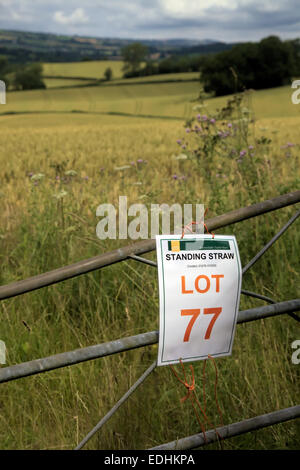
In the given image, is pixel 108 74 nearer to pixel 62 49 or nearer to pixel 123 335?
pixel 62 49

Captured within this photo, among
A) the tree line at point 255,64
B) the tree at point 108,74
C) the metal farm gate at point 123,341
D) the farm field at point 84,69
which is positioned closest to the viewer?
the metal farm gate at point 123,341

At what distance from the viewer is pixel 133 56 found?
50000mm

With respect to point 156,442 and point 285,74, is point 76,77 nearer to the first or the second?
point 285,74

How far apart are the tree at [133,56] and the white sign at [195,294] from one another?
51288mm

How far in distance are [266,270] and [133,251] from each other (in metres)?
1.78

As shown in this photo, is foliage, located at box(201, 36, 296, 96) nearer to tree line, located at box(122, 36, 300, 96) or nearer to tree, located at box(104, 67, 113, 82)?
tree line, located at box(122, 36, 300, 96)

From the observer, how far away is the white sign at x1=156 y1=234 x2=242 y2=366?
121cm

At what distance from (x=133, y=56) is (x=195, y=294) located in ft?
171

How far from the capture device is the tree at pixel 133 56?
49.7 metres

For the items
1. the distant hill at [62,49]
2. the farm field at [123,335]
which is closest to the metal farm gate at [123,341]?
the farm field at [123,335]

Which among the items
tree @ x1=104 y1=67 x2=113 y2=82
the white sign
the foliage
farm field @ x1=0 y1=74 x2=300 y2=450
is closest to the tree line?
the foliage

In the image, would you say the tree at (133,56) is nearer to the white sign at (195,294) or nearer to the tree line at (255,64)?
the tree line at (255,64)

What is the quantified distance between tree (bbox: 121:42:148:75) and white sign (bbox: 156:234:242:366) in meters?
51.3

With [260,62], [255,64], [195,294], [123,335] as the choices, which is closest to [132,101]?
[255,64]
